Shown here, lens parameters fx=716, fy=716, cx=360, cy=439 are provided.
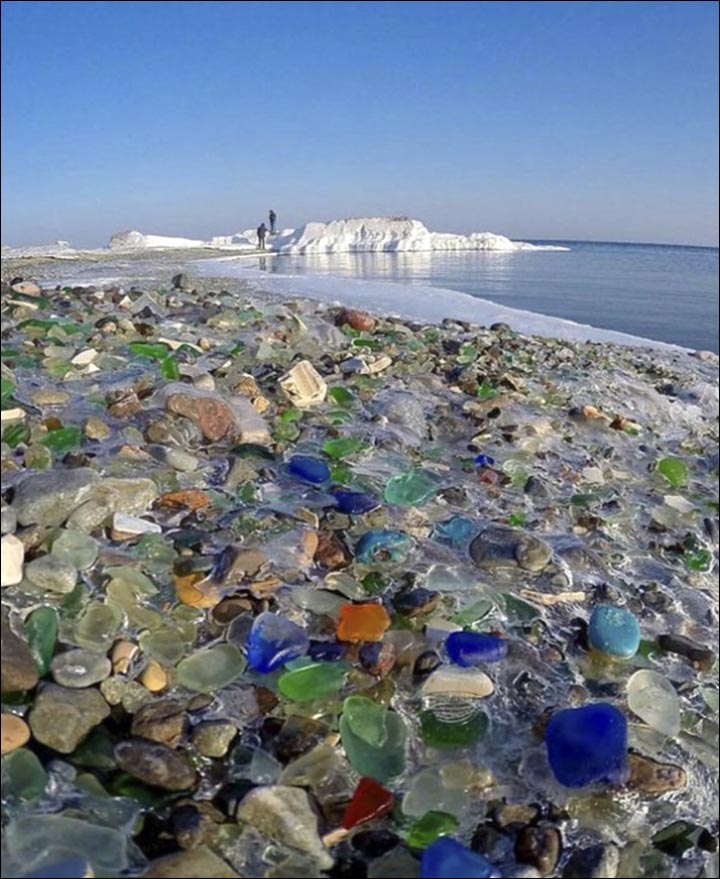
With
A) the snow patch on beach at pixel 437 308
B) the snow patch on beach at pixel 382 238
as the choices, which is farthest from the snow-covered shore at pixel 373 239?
the snow patch on beach at pixel 437 308

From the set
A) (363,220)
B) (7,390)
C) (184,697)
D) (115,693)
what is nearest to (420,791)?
(184,697)

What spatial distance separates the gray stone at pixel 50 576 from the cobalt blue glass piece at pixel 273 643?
40 centimetres

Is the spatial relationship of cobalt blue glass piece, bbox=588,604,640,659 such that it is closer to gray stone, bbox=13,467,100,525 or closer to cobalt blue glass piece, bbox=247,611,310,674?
cobalt blue glass piece, bbox=247,611,310,674

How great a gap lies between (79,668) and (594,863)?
953 mm

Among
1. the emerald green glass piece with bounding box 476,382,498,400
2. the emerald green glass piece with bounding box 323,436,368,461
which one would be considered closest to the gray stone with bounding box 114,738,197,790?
the emerald green glass piece with bounding box 323,436,368,461

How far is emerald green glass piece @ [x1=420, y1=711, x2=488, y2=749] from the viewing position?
4.47 feet

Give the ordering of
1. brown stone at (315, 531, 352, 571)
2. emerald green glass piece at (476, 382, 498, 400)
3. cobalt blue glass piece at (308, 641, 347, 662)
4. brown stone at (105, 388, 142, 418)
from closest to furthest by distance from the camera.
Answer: cobalt blue glass piece at (308, 641, 347, 662), brown stone at (315, 531, 352, 571), brown stone at (105, 388, 142, 418), emerald green glass piece at (476, 382, 498, 400)

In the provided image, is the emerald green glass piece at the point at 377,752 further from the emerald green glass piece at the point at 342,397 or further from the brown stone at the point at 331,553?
the emerald green glass piece at the point at 342,397

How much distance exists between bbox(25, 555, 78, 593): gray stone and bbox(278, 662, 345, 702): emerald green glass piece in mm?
501

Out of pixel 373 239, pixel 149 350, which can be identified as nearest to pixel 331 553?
pixel 149 350

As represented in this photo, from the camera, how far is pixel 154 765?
1171 millimetres

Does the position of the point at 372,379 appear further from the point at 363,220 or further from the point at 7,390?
the point at 363,220

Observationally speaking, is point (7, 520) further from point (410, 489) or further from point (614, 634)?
point (614, 634)

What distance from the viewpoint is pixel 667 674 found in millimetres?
1646
